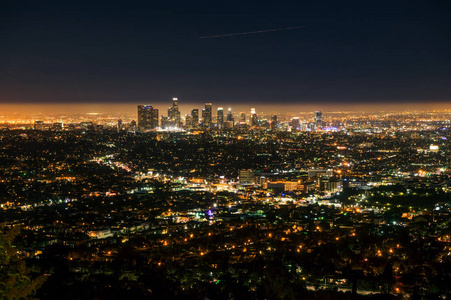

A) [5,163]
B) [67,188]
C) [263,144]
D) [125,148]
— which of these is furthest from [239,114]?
[67,188]

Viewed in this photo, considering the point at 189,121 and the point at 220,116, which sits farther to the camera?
the point at 220,116

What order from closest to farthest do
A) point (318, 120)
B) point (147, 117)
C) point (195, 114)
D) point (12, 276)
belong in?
point (12, 276) < point (147, 117) < point (195, 114) < point (318, 120)

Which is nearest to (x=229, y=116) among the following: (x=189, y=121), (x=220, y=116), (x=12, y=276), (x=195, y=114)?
(x=220, y=116)

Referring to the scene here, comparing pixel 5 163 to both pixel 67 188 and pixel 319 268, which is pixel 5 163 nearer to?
pixel 67 188

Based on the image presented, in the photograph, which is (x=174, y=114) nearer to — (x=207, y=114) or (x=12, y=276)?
(x=207, y=114)

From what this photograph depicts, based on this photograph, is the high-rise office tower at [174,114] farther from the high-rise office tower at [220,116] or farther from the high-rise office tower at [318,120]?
the high-rise office tower at [318,120]

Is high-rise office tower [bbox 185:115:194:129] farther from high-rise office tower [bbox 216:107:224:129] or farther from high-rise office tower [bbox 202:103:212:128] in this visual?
high-rise office tower [bbox 216:107:224:129]

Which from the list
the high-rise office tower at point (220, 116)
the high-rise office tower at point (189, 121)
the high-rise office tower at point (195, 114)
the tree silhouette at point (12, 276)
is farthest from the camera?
the high-rise office tower at point (220, 116)

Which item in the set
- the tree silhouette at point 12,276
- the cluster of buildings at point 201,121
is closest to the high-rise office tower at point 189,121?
the cluster of buildings at point 201,121

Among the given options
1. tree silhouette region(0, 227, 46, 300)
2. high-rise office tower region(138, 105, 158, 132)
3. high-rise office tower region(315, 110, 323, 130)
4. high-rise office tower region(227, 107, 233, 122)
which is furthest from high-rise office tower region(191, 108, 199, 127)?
tree silhouette region(0, 227, 46, 300)
